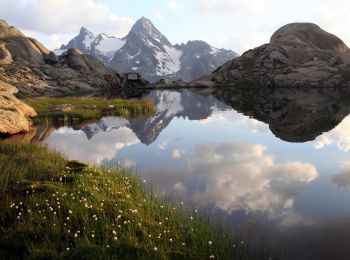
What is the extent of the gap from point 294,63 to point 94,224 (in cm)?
15403

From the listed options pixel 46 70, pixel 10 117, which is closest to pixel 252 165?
pixel 10 117

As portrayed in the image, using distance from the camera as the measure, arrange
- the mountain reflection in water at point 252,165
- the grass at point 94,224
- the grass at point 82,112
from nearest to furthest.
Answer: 1. the grass at point 94,224
2. the mountain reflection in water at point 252,165
3. the grass at point 82,112

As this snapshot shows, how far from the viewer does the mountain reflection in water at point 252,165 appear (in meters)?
15.0

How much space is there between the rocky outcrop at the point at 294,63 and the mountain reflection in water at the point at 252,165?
95.3 m

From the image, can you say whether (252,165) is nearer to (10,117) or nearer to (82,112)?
(10,117)

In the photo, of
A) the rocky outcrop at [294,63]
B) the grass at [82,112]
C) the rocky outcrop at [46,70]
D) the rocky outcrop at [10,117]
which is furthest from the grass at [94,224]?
the rocky outcrop at [294,63]

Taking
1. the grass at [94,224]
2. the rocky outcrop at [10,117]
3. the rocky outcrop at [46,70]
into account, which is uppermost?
the rocky outcrop at [46,70]

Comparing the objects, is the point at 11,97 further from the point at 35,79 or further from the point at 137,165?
the point at 35,79

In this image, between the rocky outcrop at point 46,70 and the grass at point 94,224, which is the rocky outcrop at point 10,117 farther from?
the rocky outcrop at point 46,70

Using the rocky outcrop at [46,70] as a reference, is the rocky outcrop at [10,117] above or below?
below

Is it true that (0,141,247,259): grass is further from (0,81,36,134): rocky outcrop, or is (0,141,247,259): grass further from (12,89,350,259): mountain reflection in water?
(0,81,36,134): rocky outcrop

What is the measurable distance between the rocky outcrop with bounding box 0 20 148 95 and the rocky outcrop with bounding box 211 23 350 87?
46.7 meters

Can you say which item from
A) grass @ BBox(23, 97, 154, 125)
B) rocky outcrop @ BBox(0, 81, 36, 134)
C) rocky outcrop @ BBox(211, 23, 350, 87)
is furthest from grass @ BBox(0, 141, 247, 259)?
rocky outcrop @ BBox(211, 23, 350, 87)

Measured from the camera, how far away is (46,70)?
429ft
